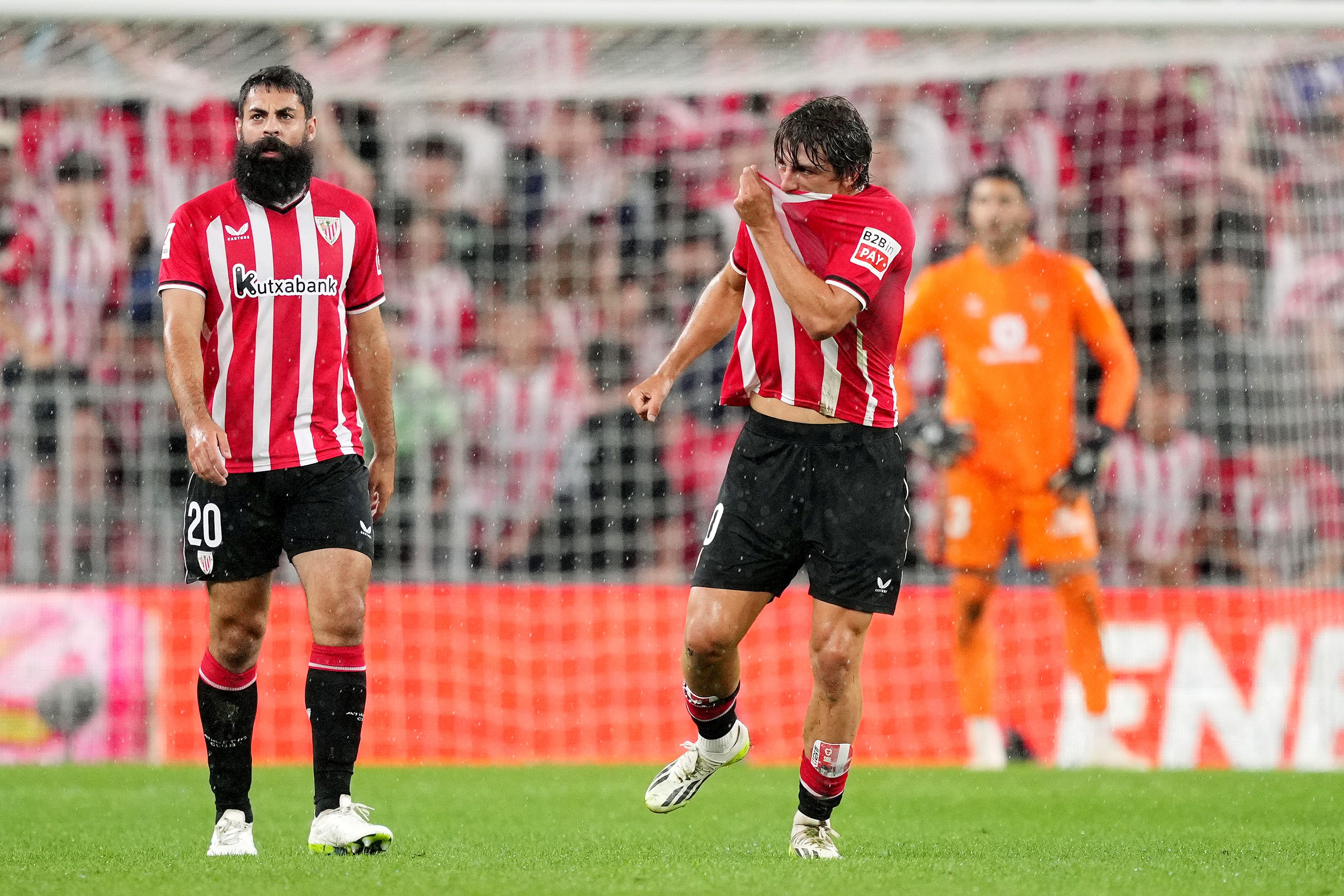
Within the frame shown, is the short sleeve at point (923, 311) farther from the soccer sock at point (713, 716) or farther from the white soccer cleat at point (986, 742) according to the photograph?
the soccer sock at point (713, 716)

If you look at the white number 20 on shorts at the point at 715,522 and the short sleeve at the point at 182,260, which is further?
the white number 20 on shorts at the point at 715,522

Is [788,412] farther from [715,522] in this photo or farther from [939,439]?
[939,439]

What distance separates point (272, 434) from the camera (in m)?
4.66

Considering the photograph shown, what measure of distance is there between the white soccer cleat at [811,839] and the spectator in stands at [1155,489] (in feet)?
17.5

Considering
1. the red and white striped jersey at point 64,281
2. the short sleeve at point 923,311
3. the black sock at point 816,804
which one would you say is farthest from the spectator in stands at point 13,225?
the black sock at point 816,804

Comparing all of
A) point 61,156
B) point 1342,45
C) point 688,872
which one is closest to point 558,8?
point 61,156

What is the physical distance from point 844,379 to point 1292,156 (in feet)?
19.9

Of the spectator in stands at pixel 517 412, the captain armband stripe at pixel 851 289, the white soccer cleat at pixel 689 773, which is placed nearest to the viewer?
the captain armband stripe at pixel 851 289

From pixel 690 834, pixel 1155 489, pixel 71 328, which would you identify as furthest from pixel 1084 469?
pixel 71 328

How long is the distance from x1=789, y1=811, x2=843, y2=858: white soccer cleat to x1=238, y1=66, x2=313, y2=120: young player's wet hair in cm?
246

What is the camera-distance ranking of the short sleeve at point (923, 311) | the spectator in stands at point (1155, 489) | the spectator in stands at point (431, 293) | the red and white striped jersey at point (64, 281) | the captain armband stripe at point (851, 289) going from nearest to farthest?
the captain armband stripe at point (851, 289)
the short sleeve at point (923, 311)
the red and white striped jersey at point (64, 281)
the spectator in stands at point (1155, 489)
the spectator in stands at point (431, 293)

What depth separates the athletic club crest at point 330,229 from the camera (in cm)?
477

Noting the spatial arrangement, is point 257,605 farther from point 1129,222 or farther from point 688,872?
point 1129,222

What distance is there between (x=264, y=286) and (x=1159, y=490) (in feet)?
21.4
